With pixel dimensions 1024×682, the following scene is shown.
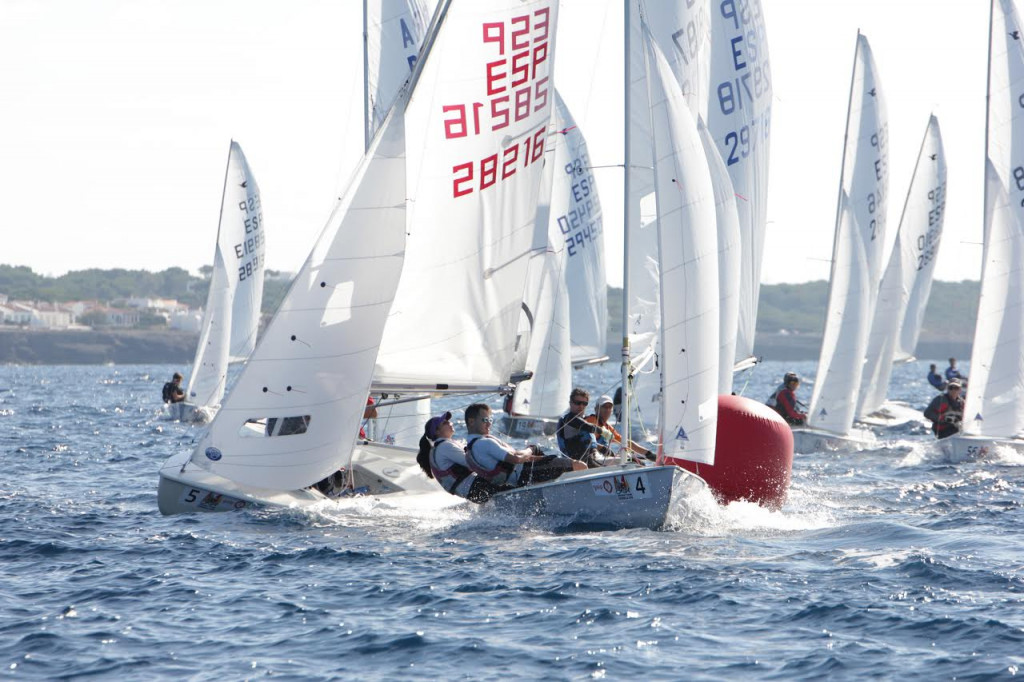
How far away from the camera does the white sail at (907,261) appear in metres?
22.0

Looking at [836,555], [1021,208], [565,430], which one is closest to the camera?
[836,555]

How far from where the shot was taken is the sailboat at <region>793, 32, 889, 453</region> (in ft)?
66.0

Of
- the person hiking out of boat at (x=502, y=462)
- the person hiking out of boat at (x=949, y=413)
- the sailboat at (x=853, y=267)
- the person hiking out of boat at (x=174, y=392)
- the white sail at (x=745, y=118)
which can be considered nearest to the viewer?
the person hiking out of boat at (x=502, y=462)

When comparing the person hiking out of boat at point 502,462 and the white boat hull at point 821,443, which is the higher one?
the person hiking out of boat at point 502,462

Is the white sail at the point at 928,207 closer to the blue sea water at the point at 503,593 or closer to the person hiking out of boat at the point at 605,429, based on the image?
the blue sea water at the point at 503,593

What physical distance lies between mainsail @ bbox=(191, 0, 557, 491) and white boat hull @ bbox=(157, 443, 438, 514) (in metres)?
0.23

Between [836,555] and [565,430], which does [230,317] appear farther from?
[836,555]

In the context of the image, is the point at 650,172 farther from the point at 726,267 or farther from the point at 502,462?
the point at 502,462

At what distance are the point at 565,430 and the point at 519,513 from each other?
1110 mm

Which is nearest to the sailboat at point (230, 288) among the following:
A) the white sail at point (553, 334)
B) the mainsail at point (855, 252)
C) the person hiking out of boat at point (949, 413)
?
the white sail at point (553, 334)

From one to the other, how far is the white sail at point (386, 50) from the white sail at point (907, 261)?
10512mm

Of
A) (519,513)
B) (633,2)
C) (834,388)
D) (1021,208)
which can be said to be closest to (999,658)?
(519,513)

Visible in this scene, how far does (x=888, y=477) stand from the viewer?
15.8m

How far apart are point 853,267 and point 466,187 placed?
1056cm
